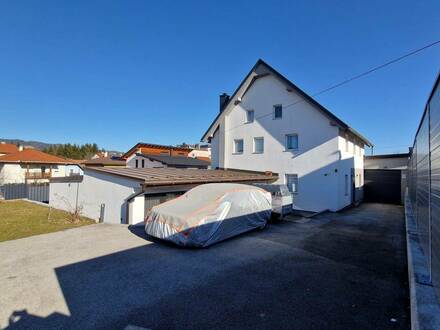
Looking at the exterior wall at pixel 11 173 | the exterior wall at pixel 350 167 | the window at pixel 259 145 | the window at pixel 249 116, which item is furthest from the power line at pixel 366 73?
the exterior wall at pixel 11 173

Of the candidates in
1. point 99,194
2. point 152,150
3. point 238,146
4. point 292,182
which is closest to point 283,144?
point 292,182

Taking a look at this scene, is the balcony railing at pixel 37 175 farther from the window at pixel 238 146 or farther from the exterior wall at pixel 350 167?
the exterior wall at pixel 350 167

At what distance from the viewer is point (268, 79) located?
54.7ft

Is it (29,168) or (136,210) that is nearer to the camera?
(136,210)

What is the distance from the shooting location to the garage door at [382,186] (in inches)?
750

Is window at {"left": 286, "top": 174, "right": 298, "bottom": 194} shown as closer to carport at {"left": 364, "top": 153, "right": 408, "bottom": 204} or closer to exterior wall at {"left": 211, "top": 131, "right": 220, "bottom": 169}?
exterior wall at {"left": 211, "top": 131, "right": 220, "bottom": 169}

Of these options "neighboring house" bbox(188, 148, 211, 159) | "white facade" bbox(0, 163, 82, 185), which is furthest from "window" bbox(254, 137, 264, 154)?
"neighboring house" bbox(188, 148, 211, 159)

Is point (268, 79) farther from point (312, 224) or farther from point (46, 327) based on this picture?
point (46, 327)

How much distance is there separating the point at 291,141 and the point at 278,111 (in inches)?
91.6

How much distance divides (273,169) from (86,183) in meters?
11.7

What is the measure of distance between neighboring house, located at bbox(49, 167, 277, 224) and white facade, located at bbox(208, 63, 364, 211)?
3365 millimetres

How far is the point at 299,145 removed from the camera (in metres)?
15.3

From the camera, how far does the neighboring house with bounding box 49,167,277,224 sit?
9695 millimetres

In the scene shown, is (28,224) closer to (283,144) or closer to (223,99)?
(283,144)
